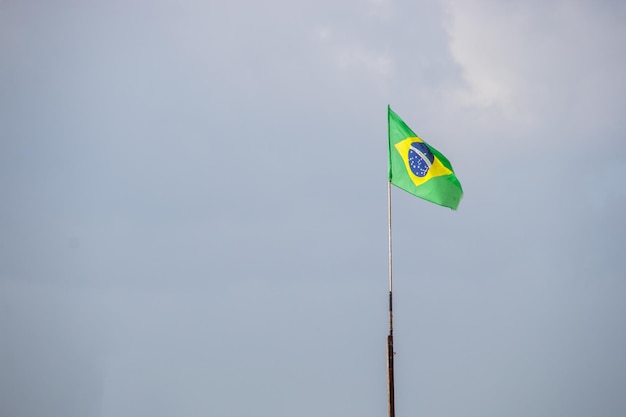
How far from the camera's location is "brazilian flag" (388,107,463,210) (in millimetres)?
39438

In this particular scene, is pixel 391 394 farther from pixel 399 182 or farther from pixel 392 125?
pixel 392 125

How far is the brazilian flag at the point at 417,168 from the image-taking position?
39.4m

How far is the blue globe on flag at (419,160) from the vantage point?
3972 centimetres

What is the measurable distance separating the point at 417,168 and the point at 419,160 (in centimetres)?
43

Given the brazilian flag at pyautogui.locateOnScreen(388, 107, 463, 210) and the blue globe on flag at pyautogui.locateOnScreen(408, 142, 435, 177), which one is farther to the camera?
→ the blue globe on flag at pyautogui.locateOnScreen(408, 142, 435, 177)

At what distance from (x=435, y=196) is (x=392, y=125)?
4.32 m

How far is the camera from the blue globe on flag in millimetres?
39719

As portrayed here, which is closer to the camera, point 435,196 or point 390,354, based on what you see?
point 390,354

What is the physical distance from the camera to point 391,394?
3384cm

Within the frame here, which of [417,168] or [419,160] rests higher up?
[419,160]

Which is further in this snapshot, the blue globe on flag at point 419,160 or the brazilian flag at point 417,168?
the blue globe on flag at point 419,160

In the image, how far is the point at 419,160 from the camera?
39.8m

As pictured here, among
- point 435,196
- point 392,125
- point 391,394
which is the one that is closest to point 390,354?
point 391,394

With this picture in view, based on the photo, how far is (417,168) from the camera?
39781 millimetres
